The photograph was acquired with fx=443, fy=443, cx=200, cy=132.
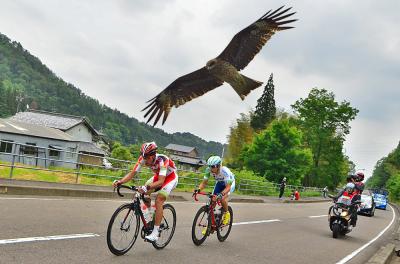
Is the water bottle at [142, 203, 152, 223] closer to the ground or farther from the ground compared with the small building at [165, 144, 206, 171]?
closer to the ground

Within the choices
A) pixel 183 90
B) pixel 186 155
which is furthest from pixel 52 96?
pixel 183 90

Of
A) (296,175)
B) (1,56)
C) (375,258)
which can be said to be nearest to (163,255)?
(375,258)

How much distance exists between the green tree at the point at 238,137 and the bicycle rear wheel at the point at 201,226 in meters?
66.8

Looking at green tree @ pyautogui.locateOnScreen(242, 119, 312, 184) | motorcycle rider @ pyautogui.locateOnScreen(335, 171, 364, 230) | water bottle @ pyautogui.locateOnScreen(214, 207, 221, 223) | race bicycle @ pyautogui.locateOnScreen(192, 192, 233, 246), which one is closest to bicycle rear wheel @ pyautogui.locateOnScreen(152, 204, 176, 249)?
race bicycle @ pyautogui.locateOnScreen(192, 192, 233, 246)

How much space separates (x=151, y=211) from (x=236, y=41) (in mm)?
5288

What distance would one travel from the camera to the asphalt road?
249 inches

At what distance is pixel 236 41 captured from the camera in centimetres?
1084

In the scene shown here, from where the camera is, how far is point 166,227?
306 inches

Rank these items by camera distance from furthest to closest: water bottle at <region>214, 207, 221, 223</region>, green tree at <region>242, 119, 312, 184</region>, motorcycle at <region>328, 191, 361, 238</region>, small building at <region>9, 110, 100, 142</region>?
small building at <region>9, 110, 100, 142</region> → green tree at <region>242, 119, 312, 184</region> → motorcycle at <region>328, 191, 361, 238</region> → water bottle at <region>214, 207, 221, 223</region>

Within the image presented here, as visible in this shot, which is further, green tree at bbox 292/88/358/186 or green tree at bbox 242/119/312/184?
green tree at bbox 292/88/358/186

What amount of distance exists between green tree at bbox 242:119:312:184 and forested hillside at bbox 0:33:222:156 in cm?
9226

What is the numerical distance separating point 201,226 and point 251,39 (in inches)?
190

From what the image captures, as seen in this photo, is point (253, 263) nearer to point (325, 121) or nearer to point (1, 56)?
point (325, 121)

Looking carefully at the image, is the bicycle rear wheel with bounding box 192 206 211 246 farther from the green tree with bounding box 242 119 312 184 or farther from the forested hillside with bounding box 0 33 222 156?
the forested hillside with bounding box 0 33 222 156
